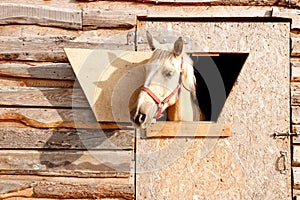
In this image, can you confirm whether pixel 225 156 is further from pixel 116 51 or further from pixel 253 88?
pixel 116 51

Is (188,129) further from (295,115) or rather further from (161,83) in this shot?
(295,115)

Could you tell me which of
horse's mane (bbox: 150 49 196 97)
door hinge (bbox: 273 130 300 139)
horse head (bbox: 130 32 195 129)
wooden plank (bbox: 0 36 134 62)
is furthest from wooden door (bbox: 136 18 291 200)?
wooden plank (bbox: 0 36 134 62)

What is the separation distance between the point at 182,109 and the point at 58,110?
1199 mm

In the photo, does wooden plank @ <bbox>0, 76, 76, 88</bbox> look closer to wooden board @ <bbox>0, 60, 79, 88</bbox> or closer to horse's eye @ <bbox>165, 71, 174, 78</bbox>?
wooden board @ <bbox>0, 60, 79, 88</bbox>

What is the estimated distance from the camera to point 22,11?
4.97 m

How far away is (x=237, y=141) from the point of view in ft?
16.4

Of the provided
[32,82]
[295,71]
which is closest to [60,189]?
[32,82]

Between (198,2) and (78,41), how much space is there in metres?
1.25

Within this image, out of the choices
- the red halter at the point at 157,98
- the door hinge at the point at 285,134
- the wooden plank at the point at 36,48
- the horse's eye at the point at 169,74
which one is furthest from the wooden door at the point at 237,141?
the wooden plank at the point at 36,48

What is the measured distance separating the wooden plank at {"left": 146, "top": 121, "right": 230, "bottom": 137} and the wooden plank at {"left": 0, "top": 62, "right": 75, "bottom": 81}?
953mm

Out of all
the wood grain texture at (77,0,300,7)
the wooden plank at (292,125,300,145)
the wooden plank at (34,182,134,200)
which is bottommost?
the wooden plank at (34,182,134,200)

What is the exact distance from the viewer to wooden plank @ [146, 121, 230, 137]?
4848 millimetres

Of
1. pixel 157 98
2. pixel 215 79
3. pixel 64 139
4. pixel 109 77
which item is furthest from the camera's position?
pixel 215 79

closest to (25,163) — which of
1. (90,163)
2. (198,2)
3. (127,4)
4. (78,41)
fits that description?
(90,163)
